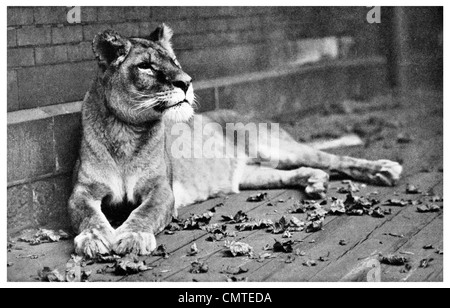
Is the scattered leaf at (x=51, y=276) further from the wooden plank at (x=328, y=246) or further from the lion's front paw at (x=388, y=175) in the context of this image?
the lion's front paw at (x=388, y=175)

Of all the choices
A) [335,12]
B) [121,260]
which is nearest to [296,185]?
[121,260]

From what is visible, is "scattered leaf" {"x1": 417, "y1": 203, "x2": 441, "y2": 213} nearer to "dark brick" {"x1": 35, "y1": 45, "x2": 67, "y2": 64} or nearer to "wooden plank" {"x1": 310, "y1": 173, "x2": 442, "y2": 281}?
"wooden plank" {"x1": 310, "y1": 173, "x2": 442, "y2": 281}

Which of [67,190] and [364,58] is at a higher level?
[364,58]

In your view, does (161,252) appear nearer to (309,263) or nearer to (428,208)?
Answer: (309,263)

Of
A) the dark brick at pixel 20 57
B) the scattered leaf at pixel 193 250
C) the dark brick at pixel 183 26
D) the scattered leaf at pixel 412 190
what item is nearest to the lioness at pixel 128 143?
the scattered leaf at pixel 193 250

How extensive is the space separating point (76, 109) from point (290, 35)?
166 inches

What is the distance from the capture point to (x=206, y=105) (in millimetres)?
7125

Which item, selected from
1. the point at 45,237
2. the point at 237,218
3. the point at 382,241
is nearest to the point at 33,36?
the point at 45,237

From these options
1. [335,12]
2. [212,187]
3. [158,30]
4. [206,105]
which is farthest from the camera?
[335,12]

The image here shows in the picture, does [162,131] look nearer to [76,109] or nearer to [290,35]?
[76,109]

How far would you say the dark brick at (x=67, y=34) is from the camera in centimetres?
555

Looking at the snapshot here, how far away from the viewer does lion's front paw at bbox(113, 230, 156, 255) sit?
4473mm

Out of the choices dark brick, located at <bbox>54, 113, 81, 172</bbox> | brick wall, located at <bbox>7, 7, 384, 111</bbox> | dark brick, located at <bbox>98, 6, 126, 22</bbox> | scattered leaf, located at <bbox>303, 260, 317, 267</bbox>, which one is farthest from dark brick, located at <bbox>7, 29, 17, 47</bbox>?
scattered leaf, located at <bbox>303, 260, 317, 267</bbox>

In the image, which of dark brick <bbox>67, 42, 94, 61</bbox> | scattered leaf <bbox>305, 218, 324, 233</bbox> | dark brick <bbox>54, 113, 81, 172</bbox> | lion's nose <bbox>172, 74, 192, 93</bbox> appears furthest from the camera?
dark brick <bbox>67, 42, 94, 61</bbox>
